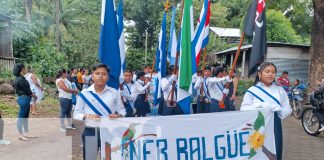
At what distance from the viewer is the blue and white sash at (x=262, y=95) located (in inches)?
196

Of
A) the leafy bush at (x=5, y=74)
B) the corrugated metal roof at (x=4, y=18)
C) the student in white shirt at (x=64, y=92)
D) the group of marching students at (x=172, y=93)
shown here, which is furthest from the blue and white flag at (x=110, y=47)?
the corrugated metal roof at (x=4, y=18)

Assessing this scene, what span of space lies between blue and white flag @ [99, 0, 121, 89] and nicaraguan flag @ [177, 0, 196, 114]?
147 centimetres

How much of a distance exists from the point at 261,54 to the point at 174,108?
2805 mm

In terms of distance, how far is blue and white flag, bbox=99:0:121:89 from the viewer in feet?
17.3

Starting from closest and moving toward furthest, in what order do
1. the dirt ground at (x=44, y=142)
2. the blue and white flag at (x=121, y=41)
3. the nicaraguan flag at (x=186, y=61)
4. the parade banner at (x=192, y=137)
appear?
1. the parade banner at (x=192, y=137)
2. the blue and white flag at (x=121, y=41)
3. the nicaraguan flag at (x=186, y=61)
4. the dirt ground at (x=44, y=142)

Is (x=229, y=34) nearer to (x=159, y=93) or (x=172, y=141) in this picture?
(x=159, y=93)

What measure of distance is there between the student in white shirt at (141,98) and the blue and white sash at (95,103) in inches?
181

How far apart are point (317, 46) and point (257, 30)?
8.61 meters

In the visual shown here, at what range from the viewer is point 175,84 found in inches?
305

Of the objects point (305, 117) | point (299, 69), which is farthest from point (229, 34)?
Answer: point (305, 117)

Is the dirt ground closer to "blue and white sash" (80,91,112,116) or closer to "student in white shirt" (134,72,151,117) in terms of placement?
"student in white shirt" (134,72,151,117)

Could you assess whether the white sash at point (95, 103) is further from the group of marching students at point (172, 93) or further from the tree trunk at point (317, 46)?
the tree trunk at point (317, 46)

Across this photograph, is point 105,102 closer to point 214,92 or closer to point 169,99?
point 169,99

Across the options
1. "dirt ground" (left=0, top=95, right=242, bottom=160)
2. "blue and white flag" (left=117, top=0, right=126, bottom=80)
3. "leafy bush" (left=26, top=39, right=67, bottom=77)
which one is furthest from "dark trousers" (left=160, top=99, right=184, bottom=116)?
"leafy bush" (left=26, top=39, right=67, bottom=77)
